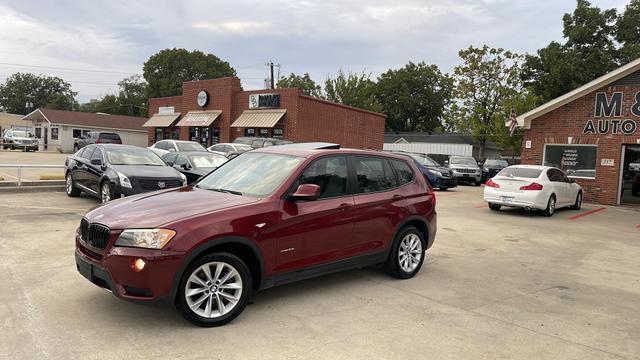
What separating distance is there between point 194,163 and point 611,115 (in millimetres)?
14951

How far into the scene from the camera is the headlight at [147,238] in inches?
163

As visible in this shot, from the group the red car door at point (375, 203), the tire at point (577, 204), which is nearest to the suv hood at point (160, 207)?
the red car door at point (375, 203)

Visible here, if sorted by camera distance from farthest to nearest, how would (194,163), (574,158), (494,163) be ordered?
(494,163)
(574,158)
(194,163)

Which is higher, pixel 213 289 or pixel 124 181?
pixel 124 181

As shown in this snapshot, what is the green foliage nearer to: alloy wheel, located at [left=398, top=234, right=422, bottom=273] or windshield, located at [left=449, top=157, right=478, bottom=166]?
windshield, located at [left=449, top=157, right=478, bottom=166]

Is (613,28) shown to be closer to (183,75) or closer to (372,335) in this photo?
(372,335)

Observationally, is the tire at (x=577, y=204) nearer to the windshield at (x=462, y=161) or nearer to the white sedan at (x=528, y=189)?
the white sedan at (x=528, y=189)

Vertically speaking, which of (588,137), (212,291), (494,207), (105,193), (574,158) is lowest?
(494,207)

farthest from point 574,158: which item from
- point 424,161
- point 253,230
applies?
point 253,230

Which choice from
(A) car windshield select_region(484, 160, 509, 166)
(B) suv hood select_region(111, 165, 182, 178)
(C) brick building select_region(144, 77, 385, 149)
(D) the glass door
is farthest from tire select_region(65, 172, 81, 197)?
(A) car windshield select_region(484, 160, 509, 166)

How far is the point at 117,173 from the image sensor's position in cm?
1048

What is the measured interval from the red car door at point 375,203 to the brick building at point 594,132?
599 inches

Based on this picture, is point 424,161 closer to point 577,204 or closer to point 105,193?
point 577,204

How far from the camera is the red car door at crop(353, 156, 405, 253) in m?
5.73
